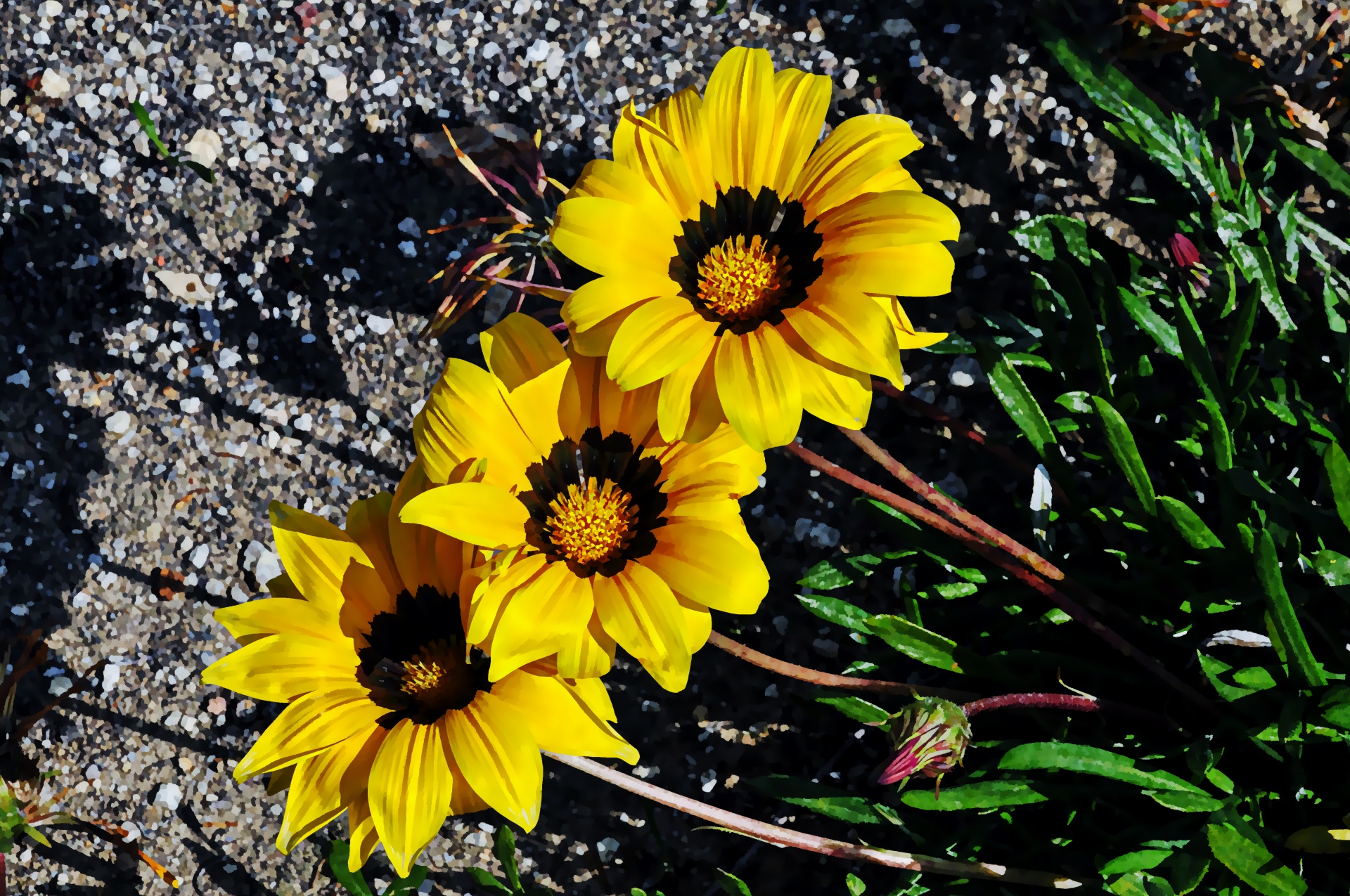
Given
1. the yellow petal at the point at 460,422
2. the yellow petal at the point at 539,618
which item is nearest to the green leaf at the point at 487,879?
the yellow petal at the point at 539,618

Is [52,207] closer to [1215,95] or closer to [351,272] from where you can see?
[351,272]

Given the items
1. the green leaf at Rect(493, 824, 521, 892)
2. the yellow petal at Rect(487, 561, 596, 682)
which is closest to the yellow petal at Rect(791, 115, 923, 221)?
the yellow petal at Rect(487, 561, 596, 682)

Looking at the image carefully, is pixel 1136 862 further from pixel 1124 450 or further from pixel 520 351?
pixel 520 351

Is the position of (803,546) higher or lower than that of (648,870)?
higher

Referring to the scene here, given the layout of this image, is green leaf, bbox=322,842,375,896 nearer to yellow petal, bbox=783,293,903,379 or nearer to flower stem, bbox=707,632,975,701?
flower stem, bbox=707,632,975,701

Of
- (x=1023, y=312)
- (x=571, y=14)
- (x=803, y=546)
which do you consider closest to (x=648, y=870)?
(x=803, y=546)

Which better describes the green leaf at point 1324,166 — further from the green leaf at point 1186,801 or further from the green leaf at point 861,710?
the green leaf at point 861,710
